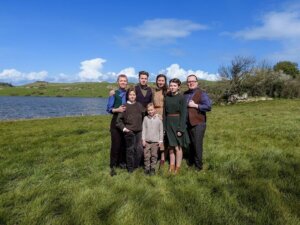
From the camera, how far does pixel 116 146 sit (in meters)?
9.10

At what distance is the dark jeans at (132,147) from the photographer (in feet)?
29.0

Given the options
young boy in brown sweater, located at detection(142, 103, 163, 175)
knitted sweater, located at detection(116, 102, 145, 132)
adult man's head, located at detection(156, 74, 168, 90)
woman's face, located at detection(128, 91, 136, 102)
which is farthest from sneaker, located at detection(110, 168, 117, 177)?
adult man's head, located at detection(156, 74, 168, 90)

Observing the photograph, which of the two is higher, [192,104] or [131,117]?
[192,104]

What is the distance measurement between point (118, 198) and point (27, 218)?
1.84 m

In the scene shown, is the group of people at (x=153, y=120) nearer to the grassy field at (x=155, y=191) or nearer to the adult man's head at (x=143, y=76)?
the adult man's head at (x=143, y=76)

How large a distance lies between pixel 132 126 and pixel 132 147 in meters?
0.65

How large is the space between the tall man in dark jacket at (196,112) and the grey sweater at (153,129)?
99 cm

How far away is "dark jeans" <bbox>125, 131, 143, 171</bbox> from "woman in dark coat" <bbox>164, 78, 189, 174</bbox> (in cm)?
85

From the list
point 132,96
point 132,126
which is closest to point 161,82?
point 132,96

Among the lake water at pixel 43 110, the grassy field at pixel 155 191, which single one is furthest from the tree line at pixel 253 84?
the grassy field at pixel 155 191

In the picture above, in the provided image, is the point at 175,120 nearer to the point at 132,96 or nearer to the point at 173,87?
the point at 173,87

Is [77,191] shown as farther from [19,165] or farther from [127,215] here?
[19,165]

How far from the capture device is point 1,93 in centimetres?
19425

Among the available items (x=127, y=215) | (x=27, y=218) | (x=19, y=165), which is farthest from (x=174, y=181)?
(x=19, y=165)
